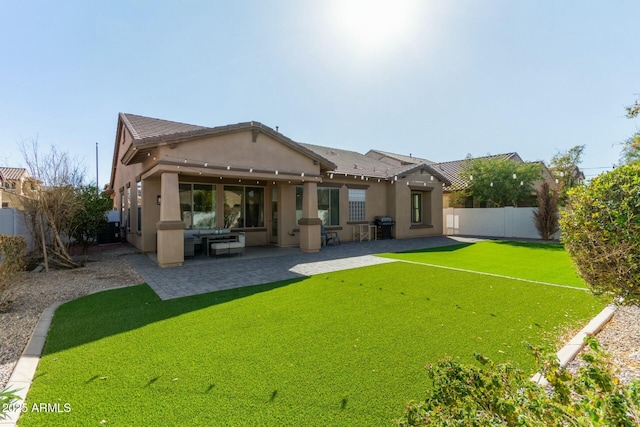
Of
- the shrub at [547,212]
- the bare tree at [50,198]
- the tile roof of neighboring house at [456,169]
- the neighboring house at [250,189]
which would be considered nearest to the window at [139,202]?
the neighboring house at [250,189]

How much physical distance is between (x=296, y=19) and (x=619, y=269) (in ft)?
33.0

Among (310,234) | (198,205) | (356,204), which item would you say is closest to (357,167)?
(356,204)

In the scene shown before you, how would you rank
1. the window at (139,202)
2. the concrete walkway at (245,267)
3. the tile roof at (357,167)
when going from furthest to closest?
the tile roof at (357,167) → the window at (139,202) → the concrete walkway at (245,267)

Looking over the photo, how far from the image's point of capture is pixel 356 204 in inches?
673

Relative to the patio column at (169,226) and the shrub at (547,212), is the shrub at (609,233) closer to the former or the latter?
the patio column at (169,226)

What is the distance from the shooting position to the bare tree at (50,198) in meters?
9.45

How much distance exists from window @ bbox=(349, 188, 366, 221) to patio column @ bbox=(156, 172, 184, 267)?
9350 mm

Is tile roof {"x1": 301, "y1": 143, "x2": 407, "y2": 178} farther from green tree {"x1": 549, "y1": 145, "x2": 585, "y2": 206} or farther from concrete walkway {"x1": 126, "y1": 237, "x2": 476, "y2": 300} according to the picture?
green tree {"x1": 549, "y1": 145, "x2": 585, "y2": 206}

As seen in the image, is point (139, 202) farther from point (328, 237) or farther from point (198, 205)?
point (328, 237)

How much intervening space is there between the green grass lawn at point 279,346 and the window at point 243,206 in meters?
6.82

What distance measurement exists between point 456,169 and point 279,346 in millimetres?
27427

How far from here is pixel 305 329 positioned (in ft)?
15.8

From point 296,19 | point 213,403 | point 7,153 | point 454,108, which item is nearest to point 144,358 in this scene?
point 213,403

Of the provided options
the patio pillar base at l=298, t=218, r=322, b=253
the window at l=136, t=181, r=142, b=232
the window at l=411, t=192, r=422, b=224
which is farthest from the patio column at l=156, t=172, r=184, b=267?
the window at l=411, t=192, r=422, b=224
